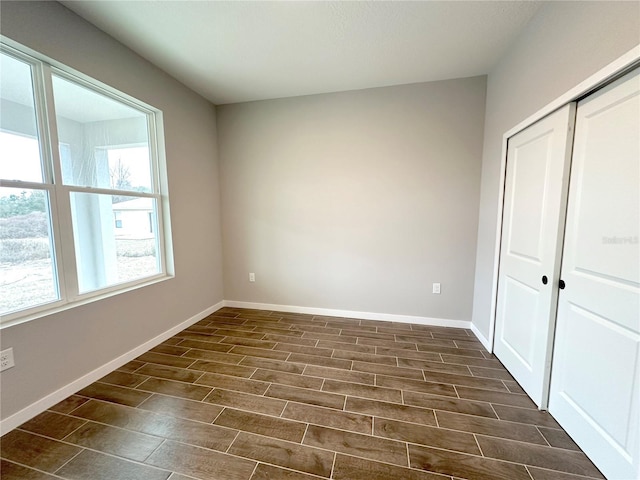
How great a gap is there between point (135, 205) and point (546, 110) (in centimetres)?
338

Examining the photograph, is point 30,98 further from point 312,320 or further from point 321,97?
point 312,320

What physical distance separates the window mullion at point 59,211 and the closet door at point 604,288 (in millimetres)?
3311

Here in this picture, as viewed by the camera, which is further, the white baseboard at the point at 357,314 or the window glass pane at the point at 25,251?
the white baseboard at the point at 357,314

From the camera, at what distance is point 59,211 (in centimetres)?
179

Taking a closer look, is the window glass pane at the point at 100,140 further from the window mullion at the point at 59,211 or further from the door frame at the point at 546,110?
the door frame at the point at 546,110

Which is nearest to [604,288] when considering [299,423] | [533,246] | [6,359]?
[533,246]

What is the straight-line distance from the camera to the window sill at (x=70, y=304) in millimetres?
1554

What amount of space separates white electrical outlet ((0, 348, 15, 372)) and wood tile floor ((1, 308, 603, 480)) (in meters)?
0.40

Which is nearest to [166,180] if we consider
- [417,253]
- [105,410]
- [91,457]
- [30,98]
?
[30,98]

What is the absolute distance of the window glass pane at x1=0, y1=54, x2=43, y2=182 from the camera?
1548 millimetres

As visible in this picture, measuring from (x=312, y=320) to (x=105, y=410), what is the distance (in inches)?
78.5

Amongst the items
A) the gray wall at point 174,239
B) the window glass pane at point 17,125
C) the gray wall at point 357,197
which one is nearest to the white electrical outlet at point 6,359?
A: the gray wall at point 174,239

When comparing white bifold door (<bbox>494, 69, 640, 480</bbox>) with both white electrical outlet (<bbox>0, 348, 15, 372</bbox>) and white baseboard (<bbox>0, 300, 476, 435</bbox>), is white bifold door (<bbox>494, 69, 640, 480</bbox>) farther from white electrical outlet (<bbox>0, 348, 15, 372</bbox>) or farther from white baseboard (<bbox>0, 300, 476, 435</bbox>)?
white electrical outlet (<bbox>0, 348, 15, 372</bbox>)

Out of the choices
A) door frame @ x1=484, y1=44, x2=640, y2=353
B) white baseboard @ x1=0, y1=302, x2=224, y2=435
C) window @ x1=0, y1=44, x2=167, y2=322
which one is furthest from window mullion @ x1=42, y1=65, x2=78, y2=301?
door frame @ x1=484, y1=44, x2=640, y2=353
